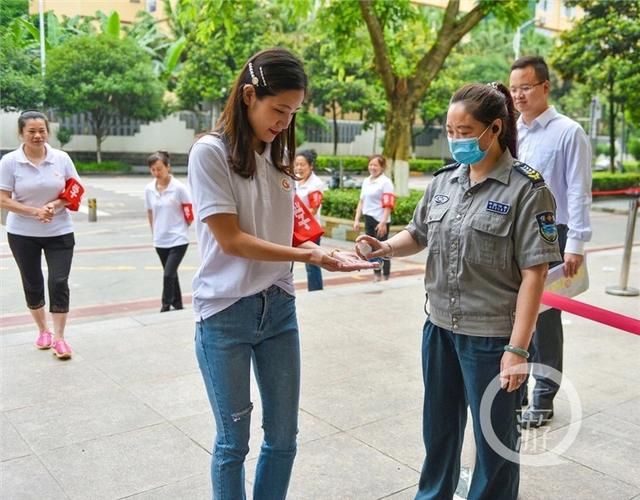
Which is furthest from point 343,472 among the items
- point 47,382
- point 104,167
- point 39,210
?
point 104,167

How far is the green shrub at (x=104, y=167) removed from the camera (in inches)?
915

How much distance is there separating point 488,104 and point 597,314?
916 mm

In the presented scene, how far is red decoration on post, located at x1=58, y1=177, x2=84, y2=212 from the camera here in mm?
4645

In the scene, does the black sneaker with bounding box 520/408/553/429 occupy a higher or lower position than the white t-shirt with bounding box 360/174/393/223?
lower

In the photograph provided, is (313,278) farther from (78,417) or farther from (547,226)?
(547,226)

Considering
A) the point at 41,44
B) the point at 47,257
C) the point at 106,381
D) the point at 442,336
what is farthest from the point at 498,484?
the point at 41,44

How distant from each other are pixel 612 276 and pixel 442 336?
6.81m

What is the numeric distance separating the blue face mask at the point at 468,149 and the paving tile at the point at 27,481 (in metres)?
2.11

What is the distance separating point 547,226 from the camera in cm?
220

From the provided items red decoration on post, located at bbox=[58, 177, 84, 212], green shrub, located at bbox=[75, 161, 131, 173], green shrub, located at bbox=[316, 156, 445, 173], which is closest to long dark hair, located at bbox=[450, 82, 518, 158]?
red decoration on post, located at bbox=[58, 177, 84, 212]

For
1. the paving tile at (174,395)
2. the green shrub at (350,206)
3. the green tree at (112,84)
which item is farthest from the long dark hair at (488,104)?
the green tree at (112,84)

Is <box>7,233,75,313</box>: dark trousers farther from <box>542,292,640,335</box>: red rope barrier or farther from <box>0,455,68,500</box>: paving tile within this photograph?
<box>542,292,640,335</box>: red rope barrier

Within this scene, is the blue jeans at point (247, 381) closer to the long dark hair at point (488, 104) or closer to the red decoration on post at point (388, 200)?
the long dark hair at point (488, 104)

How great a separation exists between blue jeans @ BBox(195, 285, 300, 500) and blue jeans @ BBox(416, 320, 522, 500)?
52cm
